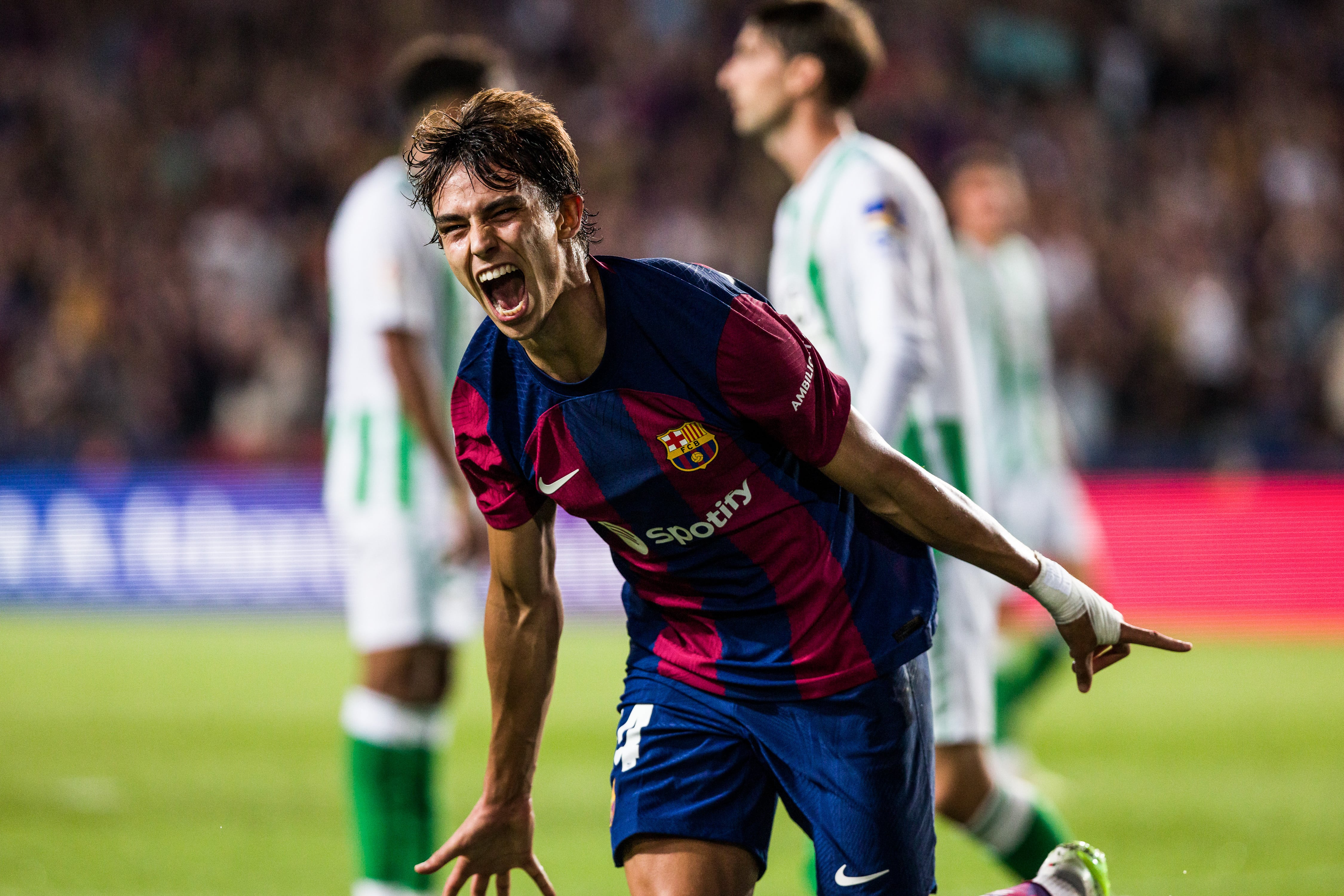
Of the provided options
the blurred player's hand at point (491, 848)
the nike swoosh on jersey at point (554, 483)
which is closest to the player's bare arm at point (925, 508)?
the nike swoosh on jersey at point (554, 483)

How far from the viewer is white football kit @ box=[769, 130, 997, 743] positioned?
3787 millimetres

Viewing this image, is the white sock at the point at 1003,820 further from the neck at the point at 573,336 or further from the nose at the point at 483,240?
the nose at the point at 483,240

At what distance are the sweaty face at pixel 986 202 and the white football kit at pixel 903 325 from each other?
356 cm

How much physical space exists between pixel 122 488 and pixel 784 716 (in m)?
10.6

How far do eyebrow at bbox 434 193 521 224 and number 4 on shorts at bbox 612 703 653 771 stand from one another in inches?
38.3

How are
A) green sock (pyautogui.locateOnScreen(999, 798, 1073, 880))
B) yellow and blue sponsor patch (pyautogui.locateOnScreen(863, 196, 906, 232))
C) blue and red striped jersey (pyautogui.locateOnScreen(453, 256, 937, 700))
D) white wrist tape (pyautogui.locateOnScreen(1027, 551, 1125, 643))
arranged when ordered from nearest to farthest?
blue and red striped jersey (pyautogui.locateOnScreen(453, 256, 937, 700)) → white wrist tape (pyautogui.locateOnScreen(1027, 551, 1125, 643)) → yellow and blue sponsor patch (pyautogui.locateOnScreen(863, 196, 906, 232)) → green sock (pyautogui.locateOnScreen(999, 798, 1073, 880))

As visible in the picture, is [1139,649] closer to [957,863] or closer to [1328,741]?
[1328,741]

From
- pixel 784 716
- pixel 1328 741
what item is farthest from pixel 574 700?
pixel 784 716

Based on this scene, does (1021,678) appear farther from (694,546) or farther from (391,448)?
(694,546)

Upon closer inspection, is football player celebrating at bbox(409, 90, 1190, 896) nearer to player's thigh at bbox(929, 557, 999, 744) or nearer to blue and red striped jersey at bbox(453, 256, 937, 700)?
blue and red striped jersey at bbox(453, 256, 937, 700)

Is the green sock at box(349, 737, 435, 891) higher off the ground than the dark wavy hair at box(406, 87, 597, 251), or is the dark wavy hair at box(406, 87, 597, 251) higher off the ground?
the dark wavy hair at box(406, 87, 597, 251)

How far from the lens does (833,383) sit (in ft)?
8.87

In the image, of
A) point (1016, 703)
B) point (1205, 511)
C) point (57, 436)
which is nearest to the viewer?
point (1016, 703)

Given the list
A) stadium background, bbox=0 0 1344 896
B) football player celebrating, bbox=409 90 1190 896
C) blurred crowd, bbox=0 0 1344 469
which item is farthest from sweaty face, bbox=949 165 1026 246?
blurred crowd, bbox=0 0 1344 469
